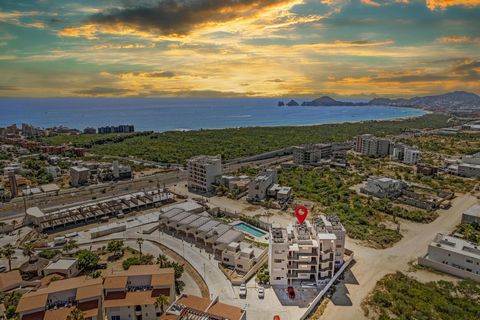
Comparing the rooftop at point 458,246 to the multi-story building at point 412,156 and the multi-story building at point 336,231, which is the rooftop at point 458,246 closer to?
the multi-story building at point 336,231

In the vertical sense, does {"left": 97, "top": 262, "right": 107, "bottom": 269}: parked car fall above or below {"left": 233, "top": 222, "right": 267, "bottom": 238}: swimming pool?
above

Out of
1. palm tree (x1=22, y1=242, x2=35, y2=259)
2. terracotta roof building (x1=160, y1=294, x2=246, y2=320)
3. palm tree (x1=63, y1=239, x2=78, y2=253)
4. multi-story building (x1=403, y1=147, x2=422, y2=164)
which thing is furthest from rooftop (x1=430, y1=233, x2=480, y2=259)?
multi-story building (x1=403, y1=147, x2=422, y2=164)

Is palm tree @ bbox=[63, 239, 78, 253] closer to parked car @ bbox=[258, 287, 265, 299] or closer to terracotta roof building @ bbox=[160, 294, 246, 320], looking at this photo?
terracotta roof building @ bbox=[160, 294, 246, 320]

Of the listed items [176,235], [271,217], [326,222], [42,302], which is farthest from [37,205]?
[326,222]

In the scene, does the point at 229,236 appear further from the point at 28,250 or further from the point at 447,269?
the point at 447,269

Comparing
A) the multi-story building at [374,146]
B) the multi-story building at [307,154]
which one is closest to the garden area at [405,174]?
the multi-story building at [374,146]
